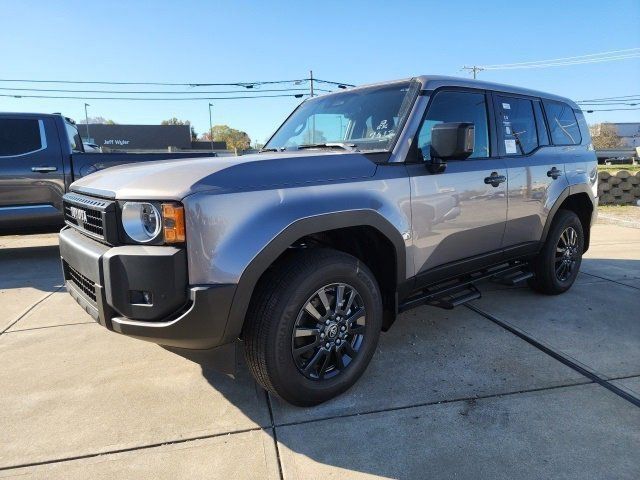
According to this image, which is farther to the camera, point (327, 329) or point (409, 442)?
point (327, 329)

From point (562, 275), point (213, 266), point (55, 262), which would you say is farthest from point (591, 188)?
point (55, 262)

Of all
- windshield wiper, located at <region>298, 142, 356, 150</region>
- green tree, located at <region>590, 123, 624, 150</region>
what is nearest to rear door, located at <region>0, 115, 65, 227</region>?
windshield wiper, located at <region>298, 142, 356, 150</region>

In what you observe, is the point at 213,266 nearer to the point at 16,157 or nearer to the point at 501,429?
the point at 501,429

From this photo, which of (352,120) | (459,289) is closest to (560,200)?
(459,289)

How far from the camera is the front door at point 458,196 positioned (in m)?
3.07

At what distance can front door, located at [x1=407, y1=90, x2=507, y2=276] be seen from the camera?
3.07 metres

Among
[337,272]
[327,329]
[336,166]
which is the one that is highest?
[336,166]

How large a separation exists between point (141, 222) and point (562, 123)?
424 centimetres

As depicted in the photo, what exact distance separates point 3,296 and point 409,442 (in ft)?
15.6

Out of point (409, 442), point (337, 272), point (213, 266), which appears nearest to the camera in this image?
point (213, 266)

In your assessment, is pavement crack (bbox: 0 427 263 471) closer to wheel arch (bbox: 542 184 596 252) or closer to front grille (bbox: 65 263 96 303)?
front grille (bbox: 65 263 96 303)

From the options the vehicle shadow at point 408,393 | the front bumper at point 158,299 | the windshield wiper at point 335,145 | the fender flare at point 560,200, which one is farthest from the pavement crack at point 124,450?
the fender flare at point 560,200

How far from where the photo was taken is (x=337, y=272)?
2621 mm

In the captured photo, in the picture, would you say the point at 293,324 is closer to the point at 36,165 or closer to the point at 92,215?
the point at 92,215
